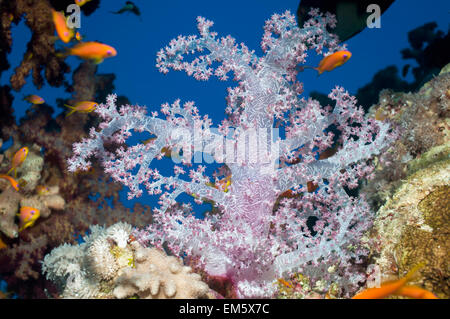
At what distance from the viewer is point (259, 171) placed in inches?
143

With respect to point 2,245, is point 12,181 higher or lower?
higher

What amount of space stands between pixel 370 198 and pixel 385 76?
6.43m

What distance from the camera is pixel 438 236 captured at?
2432 millimetres

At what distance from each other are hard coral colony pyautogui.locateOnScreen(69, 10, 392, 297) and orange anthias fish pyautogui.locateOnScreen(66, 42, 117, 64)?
0.66 m

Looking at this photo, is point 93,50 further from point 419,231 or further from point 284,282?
point 419,231

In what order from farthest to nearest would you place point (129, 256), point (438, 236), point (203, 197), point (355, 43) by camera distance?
point (355, 43)
point (203, 197)
point (129, 256)
point (438, 236)

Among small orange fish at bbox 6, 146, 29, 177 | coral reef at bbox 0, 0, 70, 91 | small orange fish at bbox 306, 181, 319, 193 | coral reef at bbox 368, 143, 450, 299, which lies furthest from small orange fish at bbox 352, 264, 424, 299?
coral reef at bbox 0, 0, 70, 91

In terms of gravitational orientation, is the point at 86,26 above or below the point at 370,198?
above

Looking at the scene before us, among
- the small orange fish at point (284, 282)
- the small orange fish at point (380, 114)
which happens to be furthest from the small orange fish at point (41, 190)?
the small orange fish at point (380, 114)

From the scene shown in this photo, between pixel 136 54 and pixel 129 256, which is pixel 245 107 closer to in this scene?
pixel 129 256

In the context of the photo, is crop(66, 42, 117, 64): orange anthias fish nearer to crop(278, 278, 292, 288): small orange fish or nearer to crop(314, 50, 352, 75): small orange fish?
crop(314, 50, 352, 75): small orange fish

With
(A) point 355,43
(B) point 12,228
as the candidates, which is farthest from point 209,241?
(A) point 355,43

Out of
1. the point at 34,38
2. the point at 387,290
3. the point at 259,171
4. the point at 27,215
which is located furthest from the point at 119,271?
the point at 34,38

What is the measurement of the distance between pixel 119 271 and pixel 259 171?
2.11 meters
